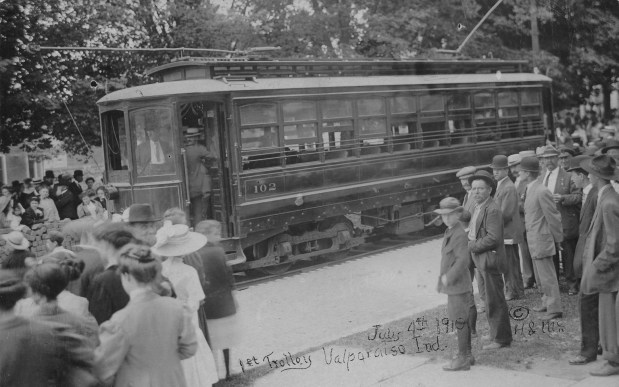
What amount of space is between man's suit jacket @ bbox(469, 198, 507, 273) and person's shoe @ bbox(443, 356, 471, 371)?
1128 mm

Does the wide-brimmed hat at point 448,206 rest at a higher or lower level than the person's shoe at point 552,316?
higher

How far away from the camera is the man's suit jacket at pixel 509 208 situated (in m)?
8.73

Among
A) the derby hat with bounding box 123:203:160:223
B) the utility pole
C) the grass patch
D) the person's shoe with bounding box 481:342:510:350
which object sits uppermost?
the utility pole

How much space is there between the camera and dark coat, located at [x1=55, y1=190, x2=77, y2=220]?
568 inches

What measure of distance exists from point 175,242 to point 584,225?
13.3ft

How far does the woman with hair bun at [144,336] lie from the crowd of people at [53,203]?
8.48 metres

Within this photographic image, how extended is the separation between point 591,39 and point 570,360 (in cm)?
1975

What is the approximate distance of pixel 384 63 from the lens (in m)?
14.7

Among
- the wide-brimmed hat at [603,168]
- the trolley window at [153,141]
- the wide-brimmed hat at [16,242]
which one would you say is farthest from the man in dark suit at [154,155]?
the wide-brimmed hat at [603,168]

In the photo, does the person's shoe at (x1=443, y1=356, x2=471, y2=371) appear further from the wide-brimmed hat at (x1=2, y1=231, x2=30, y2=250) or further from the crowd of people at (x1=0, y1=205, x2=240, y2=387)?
the wide-brimmed hat at (x1=2, y1=231, x2=30, y2=250)

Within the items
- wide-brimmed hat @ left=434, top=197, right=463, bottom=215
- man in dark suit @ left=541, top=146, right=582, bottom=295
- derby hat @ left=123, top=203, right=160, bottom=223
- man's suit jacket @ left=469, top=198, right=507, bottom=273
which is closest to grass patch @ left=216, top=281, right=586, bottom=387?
man's suit jacket @ left=469, top=198, right=507, bottom=273

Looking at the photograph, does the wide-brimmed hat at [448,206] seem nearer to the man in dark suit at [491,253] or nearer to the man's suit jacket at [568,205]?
the man in dark suit at [491,253]

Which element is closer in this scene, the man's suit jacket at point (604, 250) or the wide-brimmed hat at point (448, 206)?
the man's suit jacket at point (604, 250)

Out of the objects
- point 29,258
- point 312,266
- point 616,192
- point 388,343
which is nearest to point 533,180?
point 616,192
